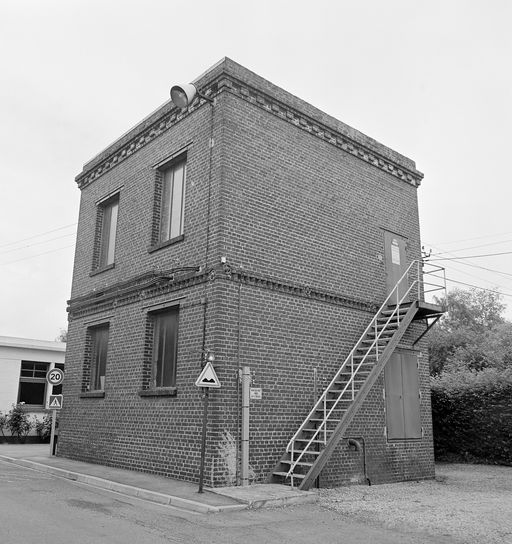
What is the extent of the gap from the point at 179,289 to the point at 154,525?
5.36m

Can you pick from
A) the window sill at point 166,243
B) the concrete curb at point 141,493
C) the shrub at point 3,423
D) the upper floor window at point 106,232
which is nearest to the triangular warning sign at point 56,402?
the concrete curb at point 141,493

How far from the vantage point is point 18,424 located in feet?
81.7

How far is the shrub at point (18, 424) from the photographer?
2488cm

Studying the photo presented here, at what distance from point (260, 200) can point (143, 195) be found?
3.56m

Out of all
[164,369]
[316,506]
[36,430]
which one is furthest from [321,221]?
[36,430]

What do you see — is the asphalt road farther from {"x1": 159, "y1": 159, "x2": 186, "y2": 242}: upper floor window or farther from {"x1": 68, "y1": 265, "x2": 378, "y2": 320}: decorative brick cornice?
{"x1": 159, "y1": 159, "x2": 186, "y2": 242}: upper floor window

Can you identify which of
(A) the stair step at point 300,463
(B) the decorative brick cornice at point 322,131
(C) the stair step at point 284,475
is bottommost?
(C) the stair step at point 284,475

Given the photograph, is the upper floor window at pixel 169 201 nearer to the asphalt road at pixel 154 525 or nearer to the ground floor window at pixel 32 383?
→ the asphalt road at pixel 154 525

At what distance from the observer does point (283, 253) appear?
12.6 meters

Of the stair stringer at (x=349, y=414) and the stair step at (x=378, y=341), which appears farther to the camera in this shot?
the stair step at (x=378, y=341)

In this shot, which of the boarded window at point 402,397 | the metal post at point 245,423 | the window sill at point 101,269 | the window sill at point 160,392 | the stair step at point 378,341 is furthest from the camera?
the window sill at point 101,269

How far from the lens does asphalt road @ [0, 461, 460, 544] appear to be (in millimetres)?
7082

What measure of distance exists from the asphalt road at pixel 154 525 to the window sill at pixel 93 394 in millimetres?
4213

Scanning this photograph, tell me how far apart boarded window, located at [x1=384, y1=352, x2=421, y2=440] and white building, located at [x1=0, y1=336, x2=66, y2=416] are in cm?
1873
